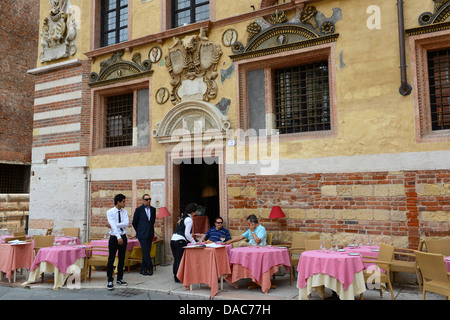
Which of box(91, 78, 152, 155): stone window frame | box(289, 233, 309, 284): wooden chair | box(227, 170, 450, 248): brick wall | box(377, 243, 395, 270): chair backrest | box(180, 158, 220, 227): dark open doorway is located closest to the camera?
box(377, 243, 395, 270): chair backrest

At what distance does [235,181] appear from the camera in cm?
946

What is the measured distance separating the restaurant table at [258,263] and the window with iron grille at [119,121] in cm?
581

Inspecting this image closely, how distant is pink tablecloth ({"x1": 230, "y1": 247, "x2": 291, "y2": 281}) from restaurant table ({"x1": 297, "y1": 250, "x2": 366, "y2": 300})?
3.17 feet

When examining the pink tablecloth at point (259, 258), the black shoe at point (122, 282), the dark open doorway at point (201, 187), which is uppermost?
the dark open doorway at point (201, 187)

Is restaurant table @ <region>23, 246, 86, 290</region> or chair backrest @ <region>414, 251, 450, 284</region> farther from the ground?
chair backrest @ <region>414, 251, 450, 284</region>

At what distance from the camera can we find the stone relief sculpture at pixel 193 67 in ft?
32.6

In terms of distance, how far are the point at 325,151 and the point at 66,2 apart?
10011 millimetres

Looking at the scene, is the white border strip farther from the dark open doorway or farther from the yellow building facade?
the dark open doorway

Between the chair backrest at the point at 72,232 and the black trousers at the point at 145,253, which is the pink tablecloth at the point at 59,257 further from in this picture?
the chair backrest at the point at 72,232

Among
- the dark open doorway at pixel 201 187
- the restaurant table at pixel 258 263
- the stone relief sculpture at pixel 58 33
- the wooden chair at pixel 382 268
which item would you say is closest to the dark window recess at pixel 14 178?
the stone relief sculpture at pixel 58 33

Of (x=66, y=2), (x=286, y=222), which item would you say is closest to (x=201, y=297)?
(x=286, y=222)

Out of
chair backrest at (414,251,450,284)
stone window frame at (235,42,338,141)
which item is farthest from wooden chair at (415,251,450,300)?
stone window frame at (235,42,338,141)

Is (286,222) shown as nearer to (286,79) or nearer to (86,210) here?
(286,79)

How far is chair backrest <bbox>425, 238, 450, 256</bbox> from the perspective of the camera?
694 cm
